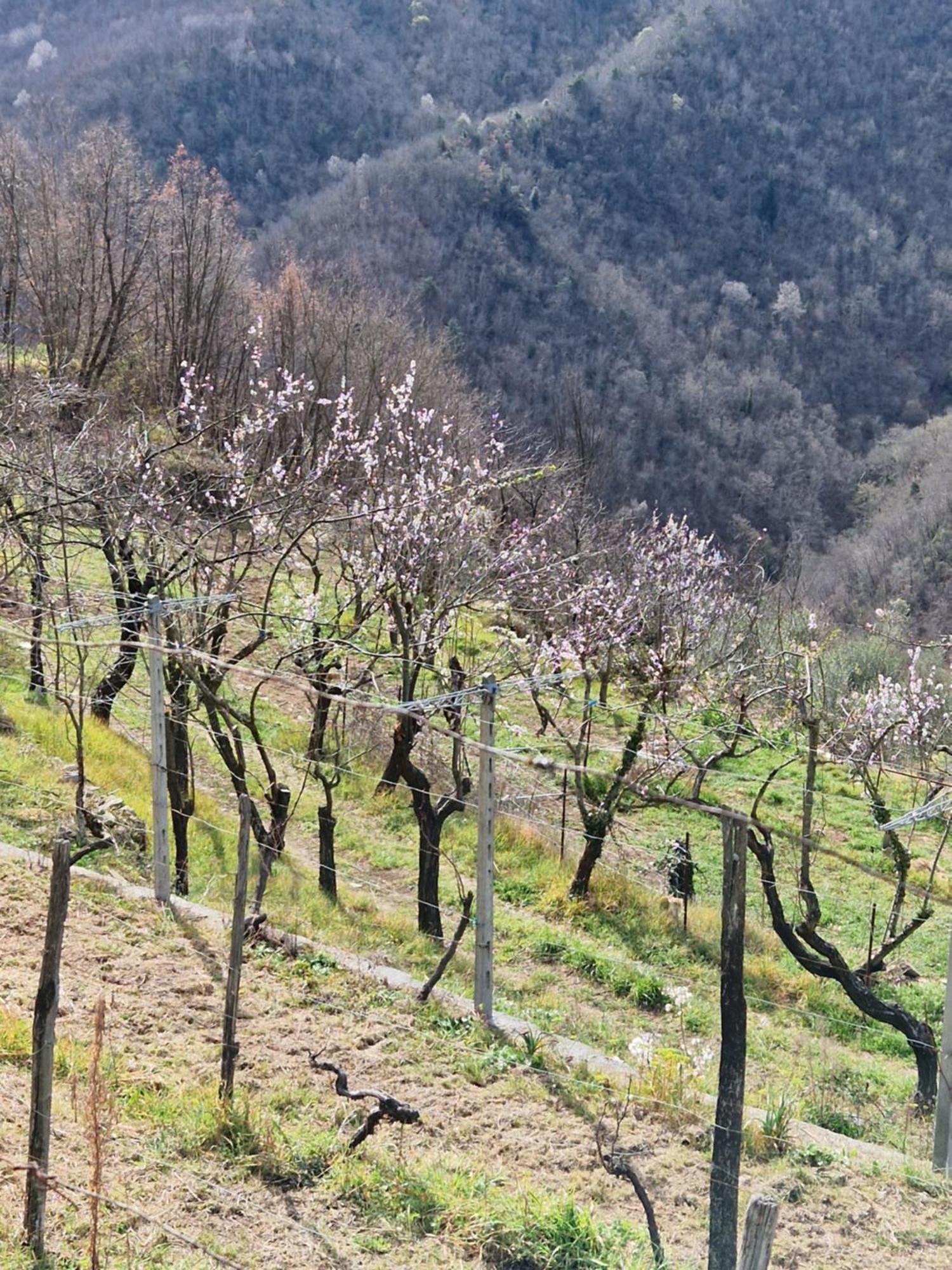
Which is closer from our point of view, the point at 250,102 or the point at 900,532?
the point at 900,532

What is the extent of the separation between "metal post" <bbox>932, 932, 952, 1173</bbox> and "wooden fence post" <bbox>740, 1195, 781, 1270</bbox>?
264 centimetres

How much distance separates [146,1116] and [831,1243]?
2.54 m

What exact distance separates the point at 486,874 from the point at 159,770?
2048mm

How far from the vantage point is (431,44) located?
75.3 metres

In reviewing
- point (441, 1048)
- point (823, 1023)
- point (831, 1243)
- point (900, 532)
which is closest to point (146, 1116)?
point (441, 1048)

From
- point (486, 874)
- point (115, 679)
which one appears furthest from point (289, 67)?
point (486, 874)

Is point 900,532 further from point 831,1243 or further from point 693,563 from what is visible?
point 831,1243

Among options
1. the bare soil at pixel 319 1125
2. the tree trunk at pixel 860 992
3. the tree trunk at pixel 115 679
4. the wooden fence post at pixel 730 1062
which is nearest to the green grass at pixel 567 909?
the tree trunk at pixel 860 992

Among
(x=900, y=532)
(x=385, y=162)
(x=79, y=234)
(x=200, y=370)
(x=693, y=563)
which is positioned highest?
(x=385, y=162)

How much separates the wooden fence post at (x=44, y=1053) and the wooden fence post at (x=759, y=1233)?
1.87 metres

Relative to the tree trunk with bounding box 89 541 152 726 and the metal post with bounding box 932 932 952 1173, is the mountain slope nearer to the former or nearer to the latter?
the tree trunk with bounding box 89 541 152 726

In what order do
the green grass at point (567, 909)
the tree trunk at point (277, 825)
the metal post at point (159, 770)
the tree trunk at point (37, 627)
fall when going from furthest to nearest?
the tree trunk at point (37, 627)
the tree trunk at point (277, 825)
the green grass at point (567, 909)
the metal post at point (159, 770)

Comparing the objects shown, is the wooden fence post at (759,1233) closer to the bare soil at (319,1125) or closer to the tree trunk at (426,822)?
the bare soil at (319,1125)

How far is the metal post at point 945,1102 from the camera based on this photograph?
4.78 meters
